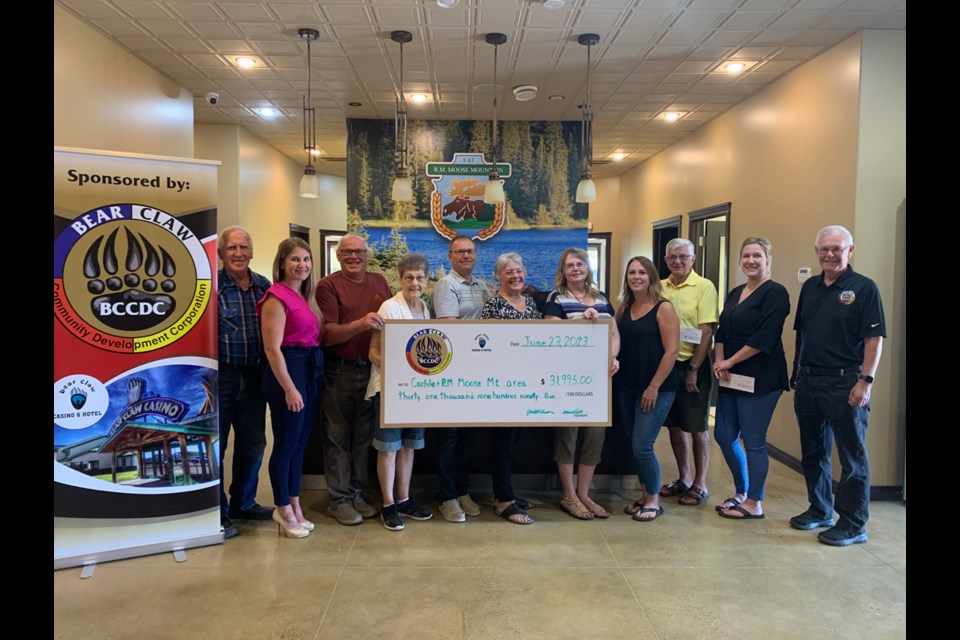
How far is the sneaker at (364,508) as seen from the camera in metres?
3.44

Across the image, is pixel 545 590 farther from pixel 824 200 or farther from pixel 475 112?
pixel 475 112

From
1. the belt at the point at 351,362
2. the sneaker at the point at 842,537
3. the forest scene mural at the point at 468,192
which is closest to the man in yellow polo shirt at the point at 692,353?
the sneaker at the point at 842,537

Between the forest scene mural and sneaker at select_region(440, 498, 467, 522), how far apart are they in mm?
3736

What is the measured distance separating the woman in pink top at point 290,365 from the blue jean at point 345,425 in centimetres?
13

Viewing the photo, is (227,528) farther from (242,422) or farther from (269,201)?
(269,201)

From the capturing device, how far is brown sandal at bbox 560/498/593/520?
345 cm

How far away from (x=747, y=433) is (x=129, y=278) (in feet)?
10.7

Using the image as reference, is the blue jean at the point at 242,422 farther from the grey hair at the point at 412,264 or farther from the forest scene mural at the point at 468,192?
the forest scene mural at the point at 468,192

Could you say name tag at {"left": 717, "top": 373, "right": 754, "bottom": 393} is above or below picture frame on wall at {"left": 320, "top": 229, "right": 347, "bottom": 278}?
below

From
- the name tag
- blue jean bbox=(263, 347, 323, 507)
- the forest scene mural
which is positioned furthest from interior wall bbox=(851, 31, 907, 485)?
blue jean bbox=(263, 347, 323, 507)

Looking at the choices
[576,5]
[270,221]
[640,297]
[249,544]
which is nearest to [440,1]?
[576,5]

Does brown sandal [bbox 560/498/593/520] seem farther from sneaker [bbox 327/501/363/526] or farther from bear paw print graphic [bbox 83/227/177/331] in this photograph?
bear paw print graphic [bbox 83/227/177/331]
